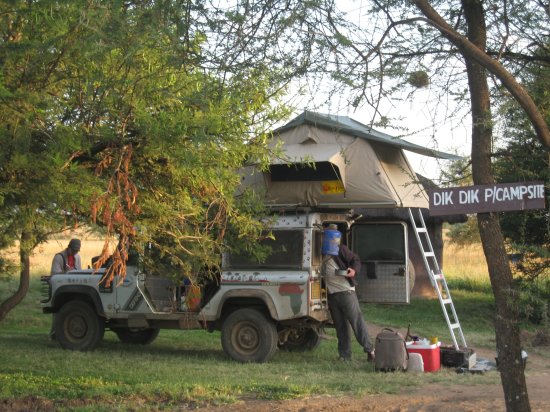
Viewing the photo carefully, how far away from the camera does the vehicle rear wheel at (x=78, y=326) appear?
1297 cm

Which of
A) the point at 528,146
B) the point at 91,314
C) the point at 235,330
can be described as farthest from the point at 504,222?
the point at 528,146

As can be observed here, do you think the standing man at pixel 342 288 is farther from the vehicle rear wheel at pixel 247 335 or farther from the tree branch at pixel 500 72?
the tree branch at pixel 500 72

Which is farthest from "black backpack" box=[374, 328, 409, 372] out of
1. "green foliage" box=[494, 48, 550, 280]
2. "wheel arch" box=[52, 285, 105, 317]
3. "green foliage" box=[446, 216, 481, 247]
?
"green foliage" box=[446, 216, 481, 247]

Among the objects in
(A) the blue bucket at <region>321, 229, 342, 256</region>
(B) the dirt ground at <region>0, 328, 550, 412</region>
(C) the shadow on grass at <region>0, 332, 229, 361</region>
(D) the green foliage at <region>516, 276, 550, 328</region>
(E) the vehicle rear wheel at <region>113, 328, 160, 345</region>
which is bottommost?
(B) the dirt ground at <region>0, 328, 550, 412</region>

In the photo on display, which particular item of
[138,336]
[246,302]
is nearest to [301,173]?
[246,302]

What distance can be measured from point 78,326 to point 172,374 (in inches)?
128

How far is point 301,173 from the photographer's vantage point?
1205 cm

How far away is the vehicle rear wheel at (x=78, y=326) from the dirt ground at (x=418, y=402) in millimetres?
4910

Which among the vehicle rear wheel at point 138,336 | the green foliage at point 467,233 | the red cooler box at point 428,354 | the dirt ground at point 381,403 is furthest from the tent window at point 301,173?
the green foliage at point 467,233

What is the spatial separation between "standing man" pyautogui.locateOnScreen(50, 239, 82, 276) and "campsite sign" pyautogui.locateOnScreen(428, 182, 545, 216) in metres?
9.10

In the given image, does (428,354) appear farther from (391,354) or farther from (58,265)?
(58,265)

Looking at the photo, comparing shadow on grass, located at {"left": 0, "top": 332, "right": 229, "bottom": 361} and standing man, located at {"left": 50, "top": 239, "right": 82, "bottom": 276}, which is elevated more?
standing man, located at {"left": 50, "top": 239, "right": 82, "bottom": 276}

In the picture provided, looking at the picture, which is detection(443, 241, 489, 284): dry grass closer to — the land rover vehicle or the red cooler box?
the red cooler box

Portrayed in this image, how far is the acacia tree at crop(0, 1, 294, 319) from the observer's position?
677 centimetres
